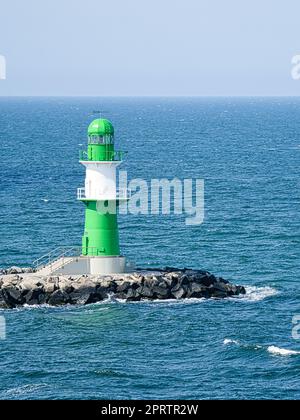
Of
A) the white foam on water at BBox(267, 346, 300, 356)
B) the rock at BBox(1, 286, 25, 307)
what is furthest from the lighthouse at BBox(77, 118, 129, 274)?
the white foam on water at BBox(267, 346, 300, 356)

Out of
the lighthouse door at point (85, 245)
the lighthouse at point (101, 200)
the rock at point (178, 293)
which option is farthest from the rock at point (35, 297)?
the rock at point (178, 293)

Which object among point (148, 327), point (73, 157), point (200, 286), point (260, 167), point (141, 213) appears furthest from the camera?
point (73, 157)

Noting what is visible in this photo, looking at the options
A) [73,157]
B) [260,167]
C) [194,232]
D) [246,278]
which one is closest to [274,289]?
[246,278]

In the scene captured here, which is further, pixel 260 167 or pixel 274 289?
pixel 260 167

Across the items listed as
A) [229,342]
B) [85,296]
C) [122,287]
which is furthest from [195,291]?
[229,342]

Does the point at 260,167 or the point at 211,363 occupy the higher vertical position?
the point at 260,167

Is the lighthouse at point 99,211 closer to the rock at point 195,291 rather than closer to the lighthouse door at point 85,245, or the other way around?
the lighthouse door at point 85,245

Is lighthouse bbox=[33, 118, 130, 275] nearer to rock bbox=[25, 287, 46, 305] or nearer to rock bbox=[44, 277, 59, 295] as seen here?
rock bbox=[44, 277, 59, 295]

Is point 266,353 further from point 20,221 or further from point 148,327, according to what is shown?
point 20,221
